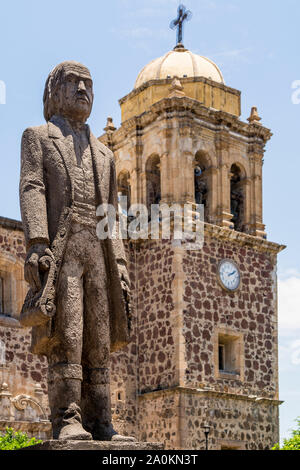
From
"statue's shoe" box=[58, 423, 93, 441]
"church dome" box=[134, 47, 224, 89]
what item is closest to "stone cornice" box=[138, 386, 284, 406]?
"church dome" box=[134, 47, 224, 89]

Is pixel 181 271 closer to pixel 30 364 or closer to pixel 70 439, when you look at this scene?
pixel 30 364

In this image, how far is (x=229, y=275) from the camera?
2228 cm

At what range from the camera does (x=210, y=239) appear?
2208cm

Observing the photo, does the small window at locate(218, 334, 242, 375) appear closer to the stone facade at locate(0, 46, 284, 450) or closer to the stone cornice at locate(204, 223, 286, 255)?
the stone facade at locate(0, 46, 284, 450)

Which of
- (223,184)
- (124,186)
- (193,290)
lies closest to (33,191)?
(193,290)

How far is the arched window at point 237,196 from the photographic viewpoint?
78.4 ft

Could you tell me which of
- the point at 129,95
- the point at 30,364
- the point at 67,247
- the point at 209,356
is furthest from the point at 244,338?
the point at 67,247

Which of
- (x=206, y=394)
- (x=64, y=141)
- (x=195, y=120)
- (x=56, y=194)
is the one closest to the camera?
(x=56, y=194)

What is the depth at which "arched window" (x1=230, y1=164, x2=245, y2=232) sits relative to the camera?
23.9 metres

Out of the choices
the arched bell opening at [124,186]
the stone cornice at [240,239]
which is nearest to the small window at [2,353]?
the stone cornice at [240,239]

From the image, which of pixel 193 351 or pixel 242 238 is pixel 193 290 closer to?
pixel 193 351

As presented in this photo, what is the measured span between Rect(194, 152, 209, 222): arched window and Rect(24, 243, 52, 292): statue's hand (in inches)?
635

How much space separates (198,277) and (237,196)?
3.35 metres

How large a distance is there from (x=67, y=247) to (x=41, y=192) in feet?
1.52
